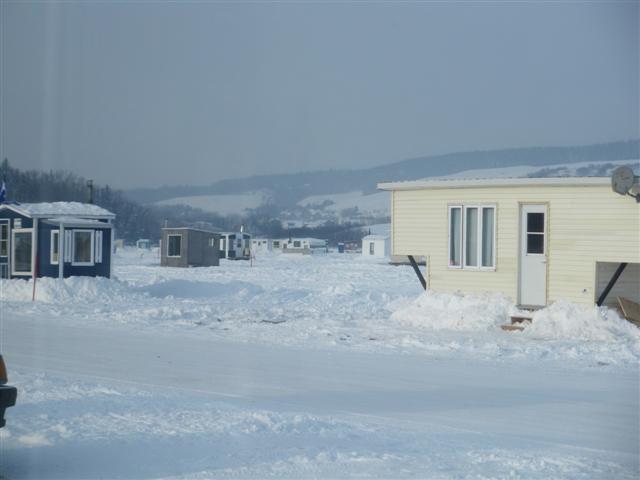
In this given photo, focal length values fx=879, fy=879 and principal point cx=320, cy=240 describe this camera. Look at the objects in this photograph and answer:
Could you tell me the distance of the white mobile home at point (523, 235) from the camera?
18234mm

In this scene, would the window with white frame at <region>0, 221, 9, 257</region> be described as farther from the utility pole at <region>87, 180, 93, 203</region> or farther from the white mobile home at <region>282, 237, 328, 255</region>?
the white mobile home at <region>282, 237, 328, 255</region>

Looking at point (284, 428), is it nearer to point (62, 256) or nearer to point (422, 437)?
point (422, 437)

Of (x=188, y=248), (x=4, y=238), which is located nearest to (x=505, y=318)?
(x=4, y=238)

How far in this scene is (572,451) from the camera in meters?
8.08

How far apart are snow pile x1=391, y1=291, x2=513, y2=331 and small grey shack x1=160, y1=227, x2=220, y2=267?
35.7 metres

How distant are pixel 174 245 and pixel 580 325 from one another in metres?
41.0

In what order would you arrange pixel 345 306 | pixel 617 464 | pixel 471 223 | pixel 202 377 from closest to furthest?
pixel 617 464 < pixel 202 377 < pixel 471 223 < pixel 345 306

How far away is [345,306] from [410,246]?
4.90m

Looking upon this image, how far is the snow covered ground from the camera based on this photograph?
742cm

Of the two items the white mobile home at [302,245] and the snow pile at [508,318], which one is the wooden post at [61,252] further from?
the white mobile home at [302,245]

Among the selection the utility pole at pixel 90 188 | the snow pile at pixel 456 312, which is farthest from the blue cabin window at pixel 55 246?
the snow pile at pixel 456 312

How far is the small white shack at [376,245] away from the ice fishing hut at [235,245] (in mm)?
13116

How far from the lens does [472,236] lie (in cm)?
2033

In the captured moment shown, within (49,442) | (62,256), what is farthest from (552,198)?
(62,256)
